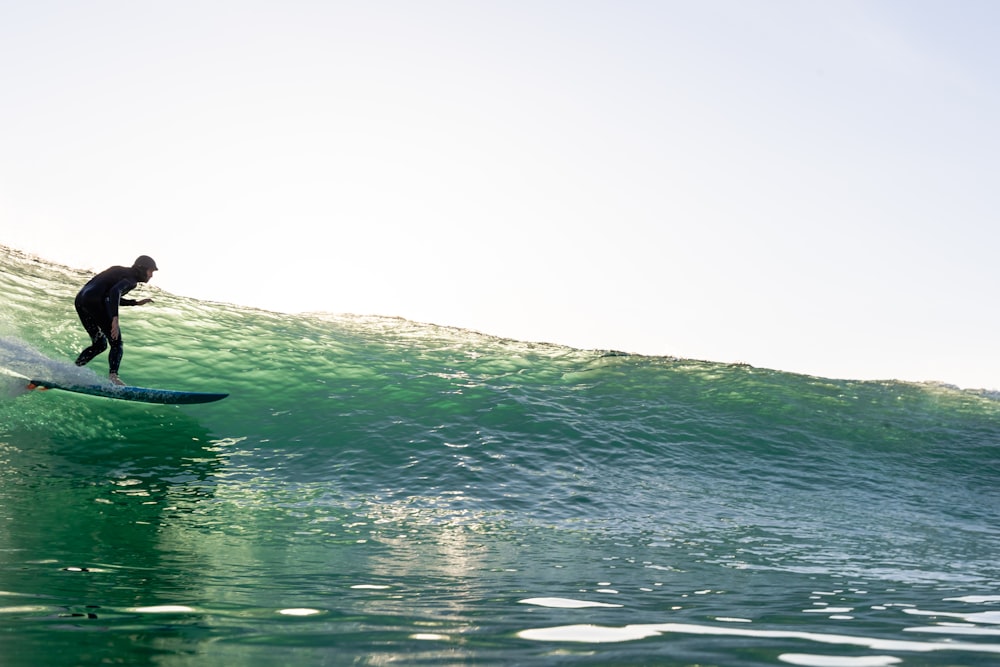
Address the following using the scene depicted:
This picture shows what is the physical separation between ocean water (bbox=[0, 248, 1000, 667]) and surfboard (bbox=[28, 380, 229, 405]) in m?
0.76

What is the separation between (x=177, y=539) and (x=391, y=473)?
16.7ft

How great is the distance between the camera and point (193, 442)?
13719 millimetres

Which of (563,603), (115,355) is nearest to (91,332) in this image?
(115,355)

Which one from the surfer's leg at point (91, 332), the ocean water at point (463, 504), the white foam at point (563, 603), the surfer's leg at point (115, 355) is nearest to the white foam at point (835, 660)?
the ocean water at point (463, 504)

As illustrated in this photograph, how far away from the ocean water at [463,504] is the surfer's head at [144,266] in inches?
108

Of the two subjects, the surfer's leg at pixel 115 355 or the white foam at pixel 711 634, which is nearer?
the white foam at pixel 711 634

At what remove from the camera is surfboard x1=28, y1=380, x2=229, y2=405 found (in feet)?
Result: 40.6

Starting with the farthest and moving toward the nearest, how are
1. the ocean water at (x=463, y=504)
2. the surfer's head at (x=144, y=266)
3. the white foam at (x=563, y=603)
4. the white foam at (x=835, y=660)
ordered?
1. the surfer's head at (x=144, y=266)
2. the white foam at (x=563, y=603)
3. the ocean water at (x=463, y=504)
4. the white foam at (x=835, y=660)

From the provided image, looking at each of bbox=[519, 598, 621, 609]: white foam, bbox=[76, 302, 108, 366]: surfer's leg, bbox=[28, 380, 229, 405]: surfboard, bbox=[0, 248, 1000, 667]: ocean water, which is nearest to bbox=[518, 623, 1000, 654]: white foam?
bbox=[0, 248, 1000, 667]: ocean water

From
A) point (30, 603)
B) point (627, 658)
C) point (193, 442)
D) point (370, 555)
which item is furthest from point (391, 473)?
point (627, 658)

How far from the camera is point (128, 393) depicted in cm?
1252

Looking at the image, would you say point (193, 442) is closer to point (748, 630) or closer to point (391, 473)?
point (391, 473)

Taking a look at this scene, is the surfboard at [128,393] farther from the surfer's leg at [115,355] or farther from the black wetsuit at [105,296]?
the black wetsuit at [105,296]

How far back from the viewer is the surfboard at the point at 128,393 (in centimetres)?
1238
